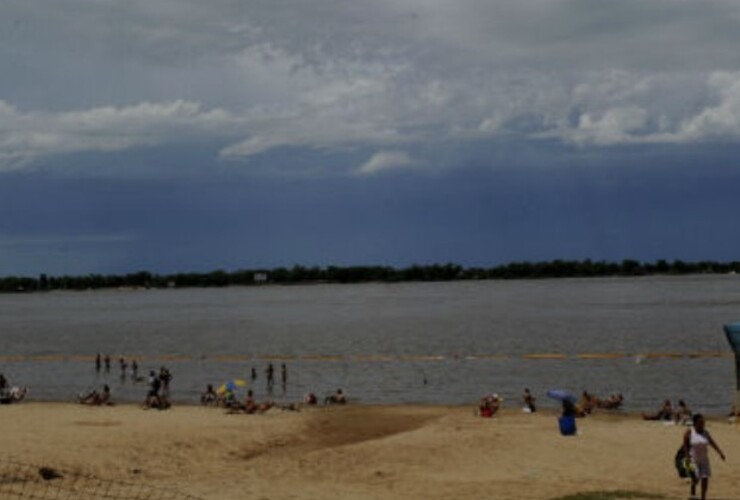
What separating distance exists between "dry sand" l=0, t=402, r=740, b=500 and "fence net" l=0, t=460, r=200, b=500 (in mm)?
701

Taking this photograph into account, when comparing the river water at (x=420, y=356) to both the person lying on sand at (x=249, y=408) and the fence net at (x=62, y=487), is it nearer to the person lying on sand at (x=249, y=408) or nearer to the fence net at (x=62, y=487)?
the person lying on sand at (x=249, y=408)

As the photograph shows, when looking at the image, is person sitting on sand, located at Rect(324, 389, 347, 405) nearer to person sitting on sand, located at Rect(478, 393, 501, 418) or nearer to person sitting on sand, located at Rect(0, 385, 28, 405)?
person sitting on sand, located at Rect(478, 393, 501, 418)

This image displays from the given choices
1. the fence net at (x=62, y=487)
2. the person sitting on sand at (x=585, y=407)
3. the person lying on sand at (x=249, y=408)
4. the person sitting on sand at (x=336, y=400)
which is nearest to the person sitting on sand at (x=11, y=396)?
the person lying on sand at (x=249, y=408)

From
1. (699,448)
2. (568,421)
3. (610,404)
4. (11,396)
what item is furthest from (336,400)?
(699,448)

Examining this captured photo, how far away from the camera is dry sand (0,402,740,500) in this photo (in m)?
22.0

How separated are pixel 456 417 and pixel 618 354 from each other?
37384mm

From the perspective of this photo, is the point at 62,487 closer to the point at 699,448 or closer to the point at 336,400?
the point at 699,448

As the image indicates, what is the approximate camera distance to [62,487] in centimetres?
2222

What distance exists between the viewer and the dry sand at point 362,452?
2203 centimetres

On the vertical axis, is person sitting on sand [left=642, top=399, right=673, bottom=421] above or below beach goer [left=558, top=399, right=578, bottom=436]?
below

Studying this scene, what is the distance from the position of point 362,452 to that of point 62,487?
8741 millimetres

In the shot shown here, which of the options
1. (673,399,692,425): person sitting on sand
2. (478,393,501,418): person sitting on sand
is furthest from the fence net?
(673,399,692,425): person sitting on sand

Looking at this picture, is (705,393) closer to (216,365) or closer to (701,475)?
(701,475)

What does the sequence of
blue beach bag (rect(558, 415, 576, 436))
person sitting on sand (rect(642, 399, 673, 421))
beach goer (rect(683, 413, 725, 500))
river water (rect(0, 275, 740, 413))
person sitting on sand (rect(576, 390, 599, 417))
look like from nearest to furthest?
beach goer (rect(683, 413, 725, 500))
blue beach bag (rect(558, 415, 576, 436))
person sitting on sand (rect(642, 399, 673, 421))
person sitting on sand (rect(576, 390, 599, 417))
river water (rect(0, 275, 740, 413))
